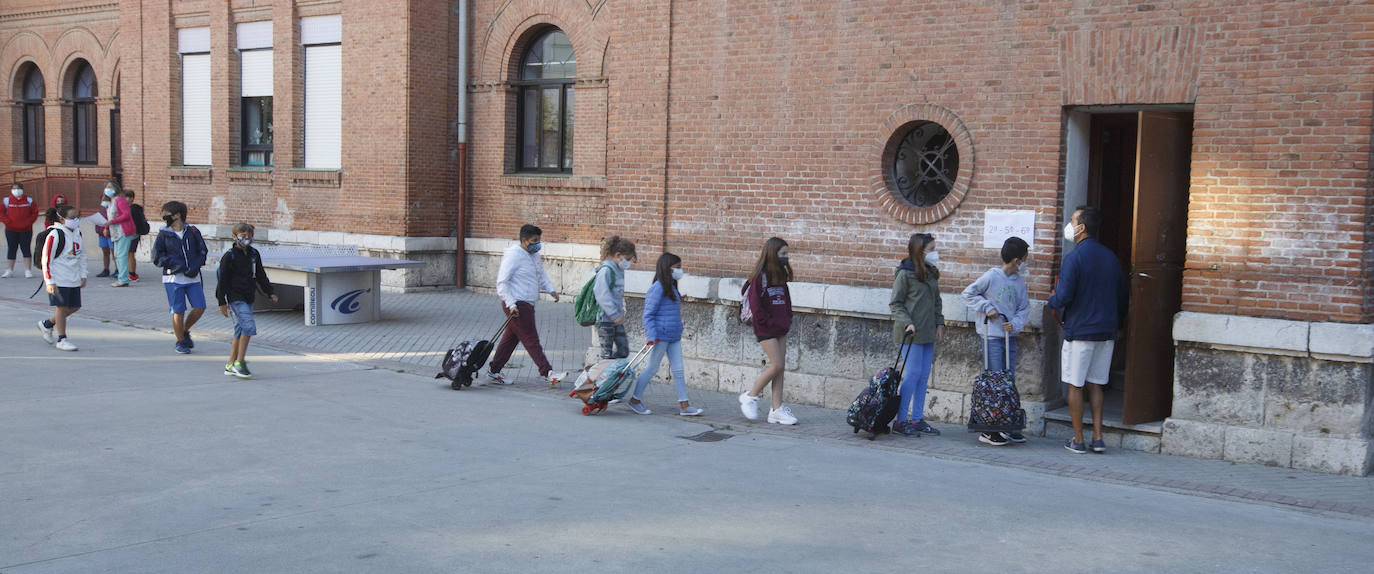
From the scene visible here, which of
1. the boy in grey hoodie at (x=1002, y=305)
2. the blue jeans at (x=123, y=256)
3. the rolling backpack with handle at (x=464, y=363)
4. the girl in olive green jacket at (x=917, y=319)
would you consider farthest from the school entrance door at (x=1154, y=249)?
the blue jeans at (x=123, y=256)

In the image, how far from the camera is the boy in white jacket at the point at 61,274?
12750 millimetres

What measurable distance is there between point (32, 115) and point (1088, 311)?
92.2ft

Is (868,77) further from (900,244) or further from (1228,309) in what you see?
(1228,309)

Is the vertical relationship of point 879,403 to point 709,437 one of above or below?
above

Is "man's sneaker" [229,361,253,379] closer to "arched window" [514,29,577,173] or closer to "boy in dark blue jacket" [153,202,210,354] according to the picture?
"boy in dark blue jacket" [153,202,210,354]

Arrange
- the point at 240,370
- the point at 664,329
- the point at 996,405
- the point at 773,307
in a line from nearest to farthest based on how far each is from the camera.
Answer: the point at 996,405 → the point at 773,307 → the point at 664,329 → the point at 240,370

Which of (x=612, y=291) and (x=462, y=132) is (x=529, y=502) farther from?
(x=462, y=132)

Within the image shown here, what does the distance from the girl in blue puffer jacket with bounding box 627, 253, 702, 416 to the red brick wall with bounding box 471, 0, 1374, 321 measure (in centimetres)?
151

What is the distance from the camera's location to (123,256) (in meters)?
19.5

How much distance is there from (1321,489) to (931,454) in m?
2.61

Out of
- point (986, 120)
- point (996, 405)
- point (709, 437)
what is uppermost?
point (986, 120)

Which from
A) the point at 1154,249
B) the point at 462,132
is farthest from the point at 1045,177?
the point at 462,132

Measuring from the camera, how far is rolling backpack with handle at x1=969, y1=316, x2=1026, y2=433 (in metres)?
8.94

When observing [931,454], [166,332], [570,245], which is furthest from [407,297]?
[931,454]
